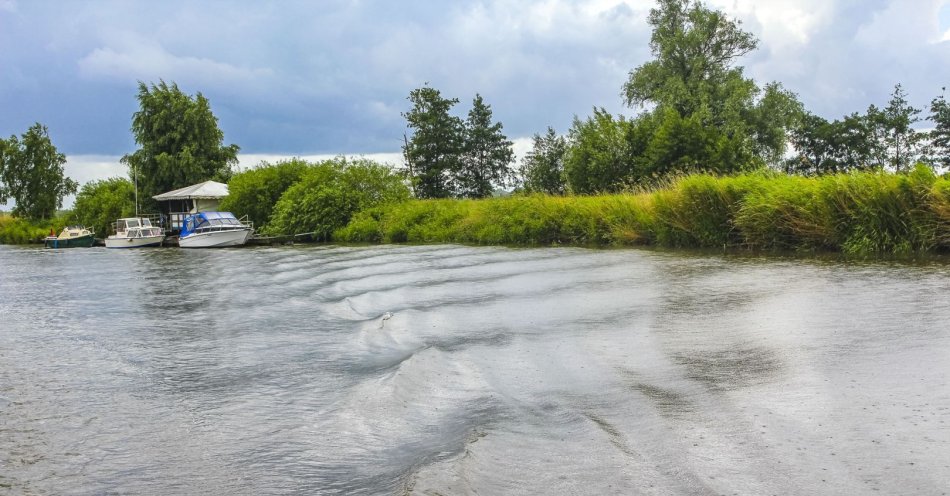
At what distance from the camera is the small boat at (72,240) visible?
189ft

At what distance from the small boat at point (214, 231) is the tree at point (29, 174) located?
1705 inches

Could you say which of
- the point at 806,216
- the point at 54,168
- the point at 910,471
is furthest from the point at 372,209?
the point at 54,168

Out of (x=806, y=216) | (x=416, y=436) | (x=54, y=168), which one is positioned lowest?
(x=416, y=436)

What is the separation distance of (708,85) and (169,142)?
4480 centimetres

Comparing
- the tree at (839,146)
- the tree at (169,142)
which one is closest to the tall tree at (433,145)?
the tree at (169,142)

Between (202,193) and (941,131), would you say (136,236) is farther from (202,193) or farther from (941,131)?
(941,131)

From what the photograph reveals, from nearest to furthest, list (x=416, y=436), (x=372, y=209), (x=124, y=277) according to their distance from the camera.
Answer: (x=416, y=436) < (x=124, y=277) < (x=372, y=209)

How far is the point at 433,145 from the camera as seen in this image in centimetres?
7200

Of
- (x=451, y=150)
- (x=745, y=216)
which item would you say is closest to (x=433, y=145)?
(x=451, y=150)

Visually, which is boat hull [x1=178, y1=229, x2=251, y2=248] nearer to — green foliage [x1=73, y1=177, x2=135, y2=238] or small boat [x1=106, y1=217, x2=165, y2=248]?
small boat [x1=106, y1=217, x2=165, y2=248]

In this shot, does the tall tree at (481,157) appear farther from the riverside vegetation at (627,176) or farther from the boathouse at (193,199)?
the boathouse at (193,199)

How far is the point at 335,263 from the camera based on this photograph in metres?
24.9

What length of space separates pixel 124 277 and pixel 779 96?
4897 cm

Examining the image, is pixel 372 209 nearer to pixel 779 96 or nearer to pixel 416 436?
pixel 779 96
